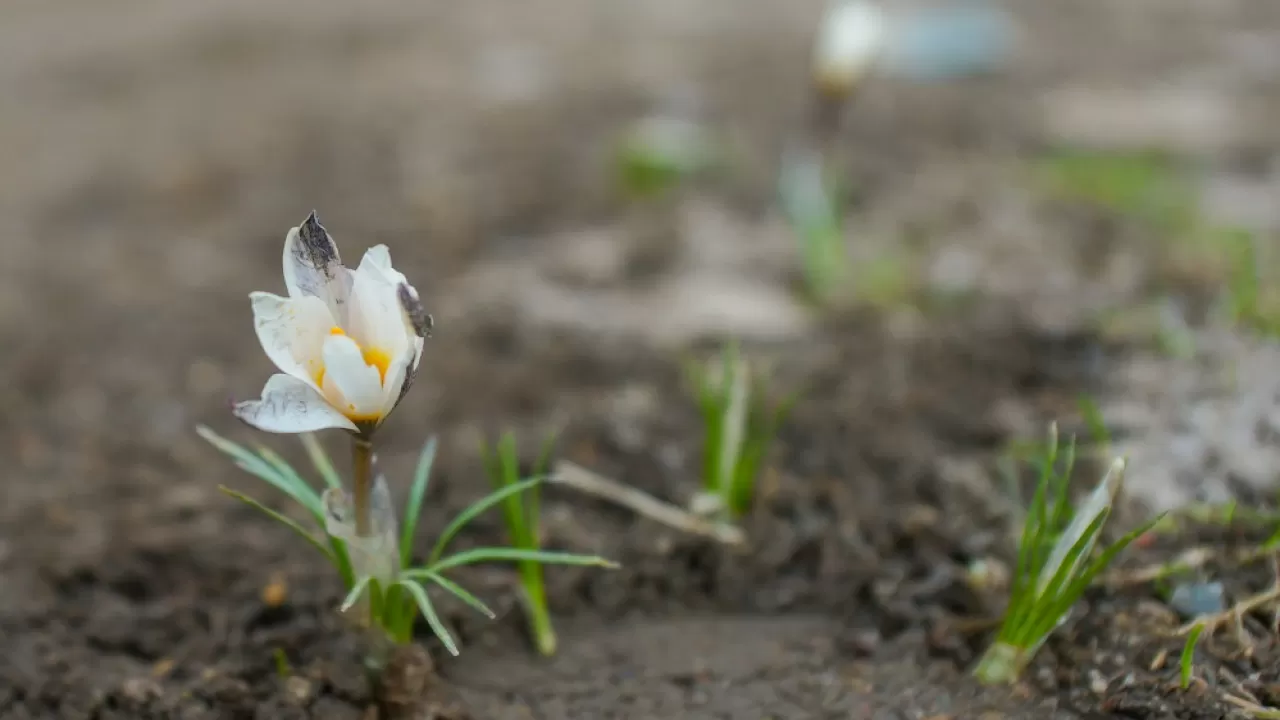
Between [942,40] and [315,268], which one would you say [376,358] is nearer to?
[315,268]

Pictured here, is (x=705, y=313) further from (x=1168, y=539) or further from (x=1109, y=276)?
(x=1168, y=539)

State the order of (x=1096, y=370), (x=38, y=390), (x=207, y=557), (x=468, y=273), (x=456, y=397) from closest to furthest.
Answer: (x=207, y=557) < (x=1096, y=370) < (x=456, y=397) < (x=38, y=390) < (x=468, y=273)

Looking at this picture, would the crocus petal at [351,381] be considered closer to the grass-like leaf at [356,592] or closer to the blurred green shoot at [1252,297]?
the grass-like leaf at [356,592]

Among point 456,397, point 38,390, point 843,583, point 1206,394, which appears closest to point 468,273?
point 456,397

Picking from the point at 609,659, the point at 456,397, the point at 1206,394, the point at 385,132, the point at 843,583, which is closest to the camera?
the point at 609,659

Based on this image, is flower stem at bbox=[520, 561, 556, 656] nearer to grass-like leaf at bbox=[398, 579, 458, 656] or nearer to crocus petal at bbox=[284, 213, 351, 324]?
grass-like leaf at bbox=[398, 579, 458, 656]

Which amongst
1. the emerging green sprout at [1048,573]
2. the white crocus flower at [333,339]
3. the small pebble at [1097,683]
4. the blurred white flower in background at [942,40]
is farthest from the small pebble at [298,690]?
the blurred white flower in background at [942,40]

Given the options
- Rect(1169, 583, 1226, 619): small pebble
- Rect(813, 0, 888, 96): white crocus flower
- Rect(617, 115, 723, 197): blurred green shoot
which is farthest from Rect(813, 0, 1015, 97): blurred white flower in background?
Rect(1169, 583, 1226, 619): small pebble

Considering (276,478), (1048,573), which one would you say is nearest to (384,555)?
(276,478)
